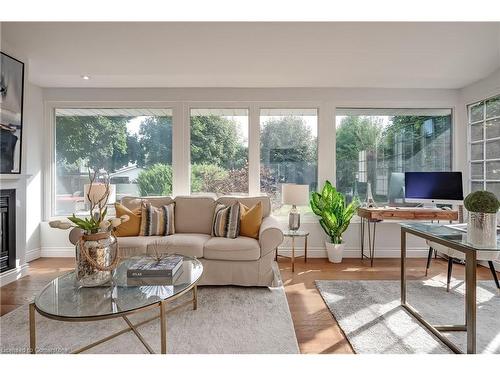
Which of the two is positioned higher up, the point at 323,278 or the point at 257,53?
the point at 257,53

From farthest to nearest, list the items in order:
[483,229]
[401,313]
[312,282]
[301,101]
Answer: [301,101] < [312,282] < [401,313] < [483,229]

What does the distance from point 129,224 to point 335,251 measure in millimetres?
2690

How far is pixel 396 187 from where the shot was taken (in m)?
4.08

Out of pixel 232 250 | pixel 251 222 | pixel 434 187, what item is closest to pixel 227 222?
pixel 251 222

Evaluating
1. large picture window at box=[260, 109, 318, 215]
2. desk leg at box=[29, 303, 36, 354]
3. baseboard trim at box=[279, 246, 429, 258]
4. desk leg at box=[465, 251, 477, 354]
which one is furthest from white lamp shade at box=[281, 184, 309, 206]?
desk leg at box=[29, 303, 36, 354]

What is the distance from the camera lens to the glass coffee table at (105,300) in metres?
1.44

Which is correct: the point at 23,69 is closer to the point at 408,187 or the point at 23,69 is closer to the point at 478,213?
the point at 478,213

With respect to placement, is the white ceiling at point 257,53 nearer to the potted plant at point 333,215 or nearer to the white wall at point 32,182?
the white wall at point 32,182

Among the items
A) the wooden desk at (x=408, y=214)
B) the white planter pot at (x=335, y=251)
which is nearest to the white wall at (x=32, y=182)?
the white planter pot at (x=335, y=251)

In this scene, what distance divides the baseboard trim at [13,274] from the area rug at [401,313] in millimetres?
3398

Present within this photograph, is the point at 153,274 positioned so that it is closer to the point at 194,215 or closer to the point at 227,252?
the point at 227,252

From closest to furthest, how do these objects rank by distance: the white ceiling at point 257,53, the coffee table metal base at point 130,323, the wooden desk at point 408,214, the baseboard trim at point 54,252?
→ the coffee table metal base at point 130,323
the white ceiling at point 257,53
the wooden desk at point 408,214
the baseboard trim at point 54,252

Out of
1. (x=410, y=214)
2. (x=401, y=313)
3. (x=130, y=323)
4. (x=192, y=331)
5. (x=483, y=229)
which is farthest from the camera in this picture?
(x=410, y=214)
